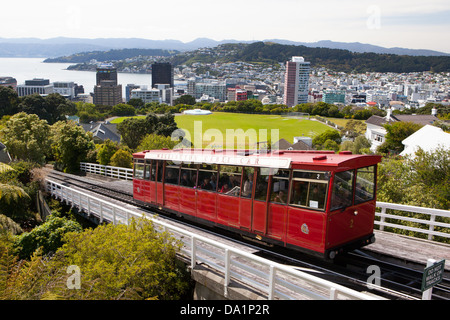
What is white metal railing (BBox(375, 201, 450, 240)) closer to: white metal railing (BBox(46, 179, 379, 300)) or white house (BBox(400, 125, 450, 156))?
white metal railing (BBox(46, 179, 379, 300))

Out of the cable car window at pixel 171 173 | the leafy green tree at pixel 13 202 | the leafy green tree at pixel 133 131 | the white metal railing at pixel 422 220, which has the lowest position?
the leafy green tree at pixel 133 131

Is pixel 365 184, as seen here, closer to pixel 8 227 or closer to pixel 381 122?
pixel 8 227

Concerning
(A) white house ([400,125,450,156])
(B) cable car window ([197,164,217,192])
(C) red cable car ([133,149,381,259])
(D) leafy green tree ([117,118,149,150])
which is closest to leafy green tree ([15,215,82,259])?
(C) red cable car ([133,149,381,259])

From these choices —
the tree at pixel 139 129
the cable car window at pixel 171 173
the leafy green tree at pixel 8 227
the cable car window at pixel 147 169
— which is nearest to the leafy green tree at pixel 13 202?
the leafy green tree at pixel 8 227

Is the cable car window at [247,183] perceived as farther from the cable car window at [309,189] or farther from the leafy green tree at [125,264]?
the leafy green tree at [125,264]
